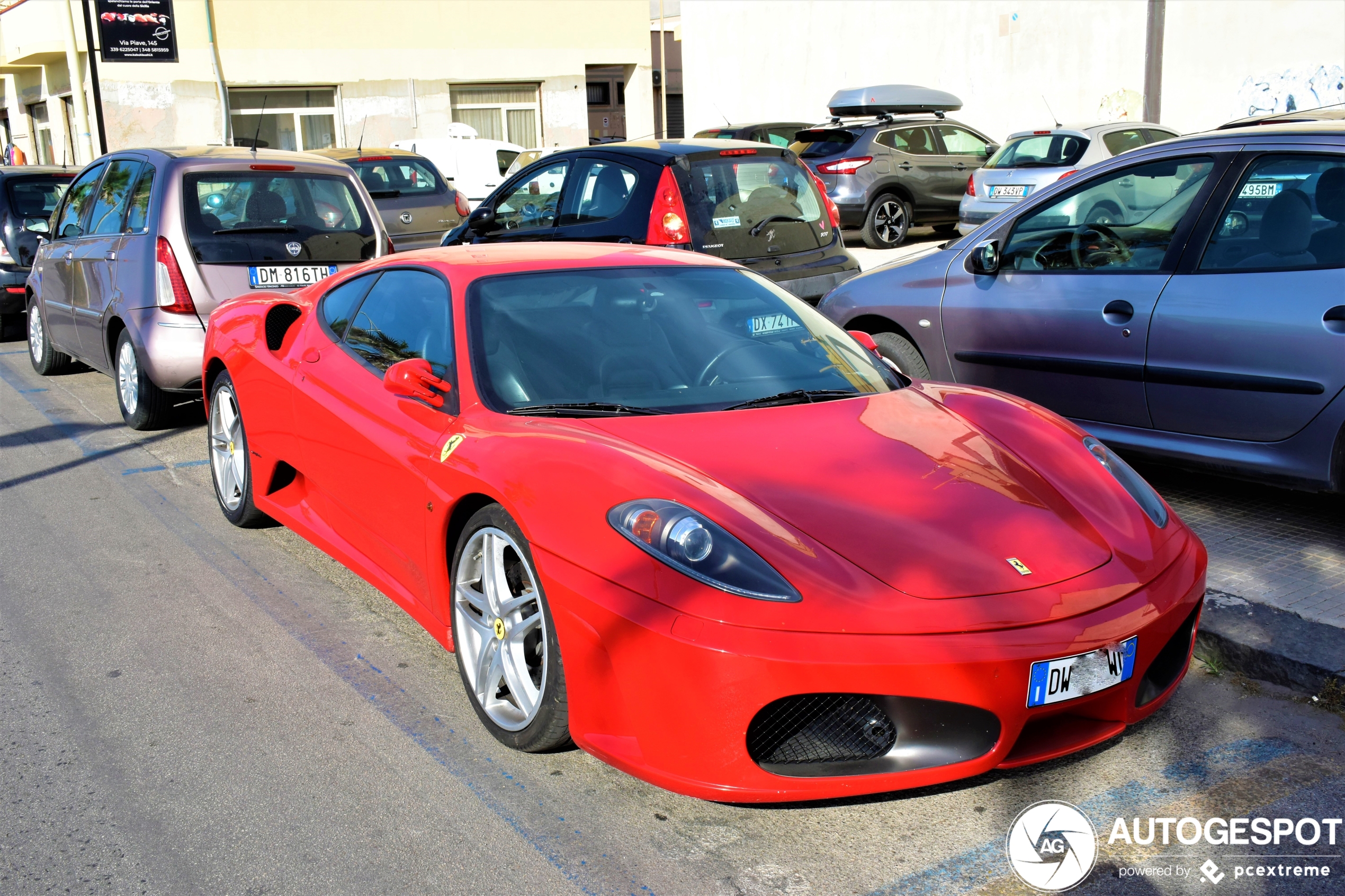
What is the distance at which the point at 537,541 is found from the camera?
2994 millimetres

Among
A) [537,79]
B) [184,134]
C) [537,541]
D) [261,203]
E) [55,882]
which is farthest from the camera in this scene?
[537,79]

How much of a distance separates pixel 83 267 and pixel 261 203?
4.67ft

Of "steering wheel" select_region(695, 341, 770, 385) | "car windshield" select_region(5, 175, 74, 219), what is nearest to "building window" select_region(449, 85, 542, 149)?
"car windshield" select_region(5, 175, 74, 219)

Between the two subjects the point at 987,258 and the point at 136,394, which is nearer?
the point at 987,258

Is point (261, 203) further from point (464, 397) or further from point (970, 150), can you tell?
point (970, 150)

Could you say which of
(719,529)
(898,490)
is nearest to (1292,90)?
(898,490)

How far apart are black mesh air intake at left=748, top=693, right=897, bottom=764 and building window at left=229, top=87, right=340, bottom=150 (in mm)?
28008

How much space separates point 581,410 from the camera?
3533 mm

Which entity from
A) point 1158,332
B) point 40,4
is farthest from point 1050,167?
point 40,4

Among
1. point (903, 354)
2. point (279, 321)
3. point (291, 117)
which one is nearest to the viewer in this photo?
point (279, 321)

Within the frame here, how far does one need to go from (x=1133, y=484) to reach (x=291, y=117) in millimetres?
28464

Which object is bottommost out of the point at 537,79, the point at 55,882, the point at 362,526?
the point at 55,882

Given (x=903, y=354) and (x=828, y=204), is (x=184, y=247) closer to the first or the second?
(x=903, y=354)

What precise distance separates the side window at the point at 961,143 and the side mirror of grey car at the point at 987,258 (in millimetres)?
10721
